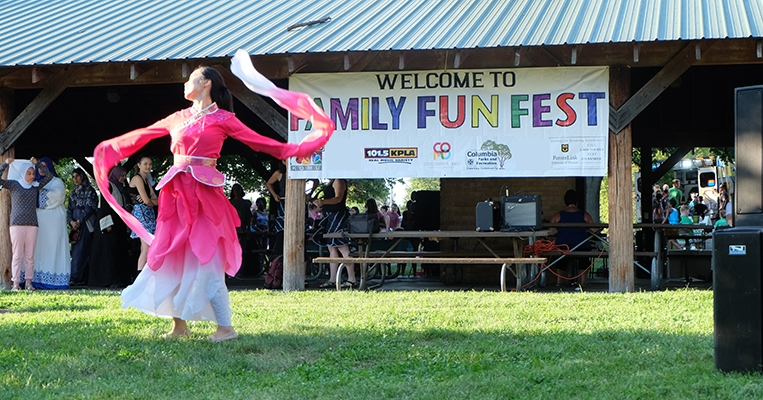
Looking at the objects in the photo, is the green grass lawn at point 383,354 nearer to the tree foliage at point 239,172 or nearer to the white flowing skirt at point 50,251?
the white flowing skirt at point 50,251

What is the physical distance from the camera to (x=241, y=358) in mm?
5691

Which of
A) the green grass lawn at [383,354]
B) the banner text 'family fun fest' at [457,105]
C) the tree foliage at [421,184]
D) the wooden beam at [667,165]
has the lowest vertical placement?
the green grass lawn at [383,354]

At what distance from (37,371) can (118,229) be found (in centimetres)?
816

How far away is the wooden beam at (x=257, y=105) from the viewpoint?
449 inches

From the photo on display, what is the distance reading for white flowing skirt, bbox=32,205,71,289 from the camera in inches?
484

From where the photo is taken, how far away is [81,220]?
13227 mm

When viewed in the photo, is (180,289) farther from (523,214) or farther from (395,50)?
(523,214)

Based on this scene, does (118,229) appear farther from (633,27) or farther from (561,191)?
(633,27)

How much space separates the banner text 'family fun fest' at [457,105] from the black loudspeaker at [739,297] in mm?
6014

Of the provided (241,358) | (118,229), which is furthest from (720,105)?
(241,358)

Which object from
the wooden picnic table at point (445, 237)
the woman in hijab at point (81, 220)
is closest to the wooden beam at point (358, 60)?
the wooden picnic table at point (445, 237)

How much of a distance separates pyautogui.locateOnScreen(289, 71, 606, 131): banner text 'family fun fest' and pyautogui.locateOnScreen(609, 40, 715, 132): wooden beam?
0.26m

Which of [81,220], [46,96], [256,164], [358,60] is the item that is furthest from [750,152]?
[256,164]

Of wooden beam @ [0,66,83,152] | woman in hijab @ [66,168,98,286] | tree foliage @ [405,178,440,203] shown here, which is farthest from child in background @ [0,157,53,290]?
tree foliage @ [405,178,440,203]
